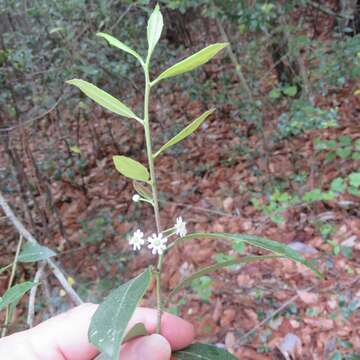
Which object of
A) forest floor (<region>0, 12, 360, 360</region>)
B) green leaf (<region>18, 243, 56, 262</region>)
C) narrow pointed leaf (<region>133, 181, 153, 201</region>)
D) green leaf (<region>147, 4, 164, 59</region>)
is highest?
green leaf (<region>147, 4, 164, 59</region>)

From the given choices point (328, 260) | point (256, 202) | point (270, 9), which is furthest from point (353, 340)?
point (270, 9)

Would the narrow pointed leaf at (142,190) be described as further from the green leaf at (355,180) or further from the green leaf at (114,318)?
the green leaf at (355,180)

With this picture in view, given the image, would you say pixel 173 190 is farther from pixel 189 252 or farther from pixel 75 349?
pixel 75 349

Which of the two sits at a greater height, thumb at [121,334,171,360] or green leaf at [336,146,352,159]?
thumb at [121,334,171,360]

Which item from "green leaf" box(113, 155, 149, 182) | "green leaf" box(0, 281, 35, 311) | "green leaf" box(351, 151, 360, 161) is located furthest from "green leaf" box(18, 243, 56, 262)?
"green leaf" box(351, 151, 360, 161)

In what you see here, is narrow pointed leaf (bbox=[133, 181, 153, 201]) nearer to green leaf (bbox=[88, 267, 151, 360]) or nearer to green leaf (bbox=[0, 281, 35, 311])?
green leaf (bbox=[88, 267, 151, 360])

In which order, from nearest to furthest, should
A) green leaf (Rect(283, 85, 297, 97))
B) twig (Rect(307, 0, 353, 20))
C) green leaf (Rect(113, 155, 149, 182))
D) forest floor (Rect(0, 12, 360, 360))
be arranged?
green leaf (Rect(113, 155, 149, 182))
forest floor (Rect(0, 12, 360, 360))
green leaf (Rect(283, 85, 297, 97))
twig (Rect(307, 0, 353, 20))
